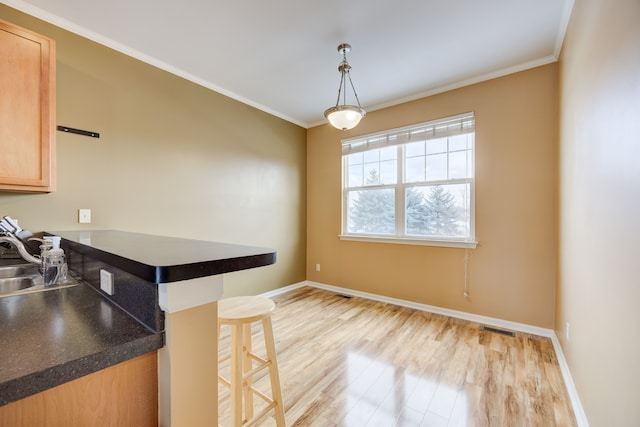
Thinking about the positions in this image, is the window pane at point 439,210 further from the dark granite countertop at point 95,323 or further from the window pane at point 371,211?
the dark granite countertop at point 95,323

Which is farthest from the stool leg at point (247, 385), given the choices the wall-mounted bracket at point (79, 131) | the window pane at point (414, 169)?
the window pane at point (414, 169)

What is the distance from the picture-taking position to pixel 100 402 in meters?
0.68

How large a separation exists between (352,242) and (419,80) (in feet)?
7.28

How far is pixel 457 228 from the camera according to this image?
10.4ft

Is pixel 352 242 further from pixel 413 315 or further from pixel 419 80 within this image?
pixel 419 80

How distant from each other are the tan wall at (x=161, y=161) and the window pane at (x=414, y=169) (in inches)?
68.5

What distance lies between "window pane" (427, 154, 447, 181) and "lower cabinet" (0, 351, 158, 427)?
3250mm

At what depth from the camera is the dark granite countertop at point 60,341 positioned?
566mm

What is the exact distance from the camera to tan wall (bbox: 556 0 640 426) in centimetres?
105

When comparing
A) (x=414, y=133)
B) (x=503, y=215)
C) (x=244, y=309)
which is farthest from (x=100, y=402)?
(x=414, y=133)

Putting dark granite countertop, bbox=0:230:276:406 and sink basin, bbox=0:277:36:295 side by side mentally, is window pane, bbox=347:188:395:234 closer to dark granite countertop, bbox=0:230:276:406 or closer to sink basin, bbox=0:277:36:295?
dark granite countertop, bbox=0:230:276:406

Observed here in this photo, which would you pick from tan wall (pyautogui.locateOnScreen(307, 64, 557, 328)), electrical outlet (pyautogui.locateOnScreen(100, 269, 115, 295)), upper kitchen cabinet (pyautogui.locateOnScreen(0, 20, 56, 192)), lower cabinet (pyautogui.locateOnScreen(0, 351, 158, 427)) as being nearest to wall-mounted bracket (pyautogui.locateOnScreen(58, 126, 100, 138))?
upper kitchen cabinet (pyautogui.locateOnScreen(0, 20, 56, 192))

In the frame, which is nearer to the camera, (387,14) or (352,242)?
(387,14)

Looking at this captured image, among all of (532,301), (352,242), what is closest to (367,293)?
(352,242)
